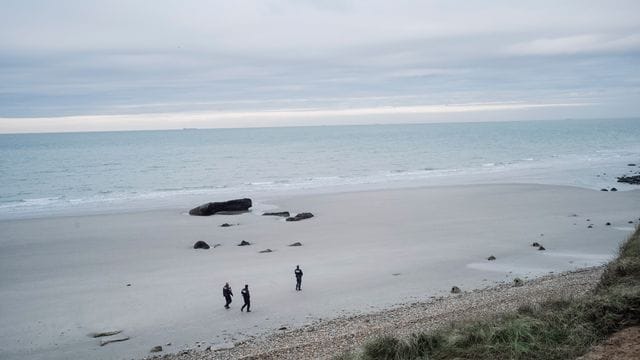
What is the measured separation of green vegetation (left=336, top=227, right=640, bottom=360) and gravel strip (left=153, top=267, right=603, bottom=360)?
2.12 metres

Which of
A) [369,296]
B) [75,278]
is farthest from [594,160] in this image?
[75,278]

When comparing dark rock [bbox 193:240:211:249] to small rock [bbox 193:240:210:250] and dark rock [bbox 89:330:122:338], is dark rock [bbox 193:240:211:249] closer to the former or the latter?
small rock [bbox 193:240:210:250]

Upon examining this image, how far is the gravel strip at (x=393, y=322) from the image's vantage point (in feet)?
44.9

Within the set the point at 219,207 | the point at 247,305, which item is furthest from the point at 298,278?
the point at 219,207

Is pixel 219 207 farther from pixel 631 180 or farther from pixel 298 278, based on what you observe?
pixel 631 180

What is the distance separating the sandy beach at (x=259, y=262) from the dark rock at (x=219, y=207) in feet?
3.93

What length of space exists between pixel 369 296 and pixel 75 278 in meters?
13.1

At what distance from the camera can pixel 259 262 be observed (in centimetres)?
2497

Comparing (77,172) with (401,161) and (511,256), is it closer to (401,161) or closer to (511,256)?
(401,161)

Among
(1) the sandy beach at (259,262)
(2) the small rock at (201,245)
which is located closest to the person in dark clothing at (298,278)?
(1) the sandy beach at (259,262)

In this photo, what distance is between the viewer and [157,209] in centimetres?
4350

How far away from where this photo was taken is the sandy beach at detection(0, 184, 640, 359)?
1717 centimetres

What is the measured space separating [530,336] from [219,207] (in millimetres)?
31551

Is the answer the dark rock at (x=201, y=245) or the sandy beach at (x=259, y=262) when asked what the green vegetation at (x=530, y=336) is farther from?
the dark rock at (x=201, y=245)
